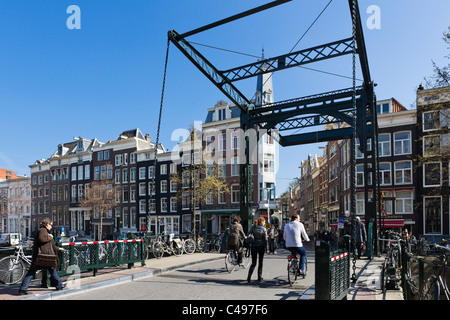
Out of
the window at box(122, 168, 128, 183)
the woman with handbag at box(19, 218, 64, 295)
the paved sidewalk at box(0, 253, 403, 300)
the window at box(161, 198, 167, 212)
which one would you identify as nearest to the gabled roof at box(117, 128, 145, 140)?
the window at box(122, 168, 128, 183)

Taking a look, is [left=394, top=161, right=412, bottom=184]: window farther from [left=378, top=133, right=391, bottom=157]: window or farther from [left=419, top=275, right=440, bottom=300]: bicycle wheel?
[left=419, top=275, right=440, bottom=300]: bicycle wheel

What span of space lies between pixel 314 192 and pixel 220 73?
171 feet

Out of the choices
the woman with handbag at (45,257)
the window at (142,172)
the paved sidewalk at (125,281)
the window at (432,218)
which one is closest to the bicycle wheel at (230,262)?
the paved sidewalk at (125,281)

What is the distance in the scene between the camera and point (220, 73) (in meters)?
16.2

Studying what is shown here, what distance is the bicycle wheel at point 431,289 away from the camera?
5.34 m

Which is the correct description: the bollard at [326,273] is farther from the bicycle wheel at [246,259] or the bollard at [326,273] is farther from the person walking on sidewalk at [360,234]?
the person walking on sidewalk at [360,234]

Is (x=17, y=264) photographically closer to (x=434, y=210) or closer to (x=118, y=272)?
(x=118, y=272)

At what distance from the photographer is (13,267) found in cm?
974

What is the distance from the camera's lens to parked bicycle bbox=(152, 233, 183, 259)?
1591 cm

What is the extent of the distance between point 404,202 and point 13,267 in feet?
106

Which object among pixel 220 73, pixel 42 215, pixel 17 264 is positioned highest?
pixel 220 73

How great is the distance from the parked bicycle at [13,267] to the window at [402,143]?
3241 centimetres

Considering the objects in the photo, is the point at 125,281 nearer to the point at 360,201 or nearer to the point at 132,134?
the point at 360,201
